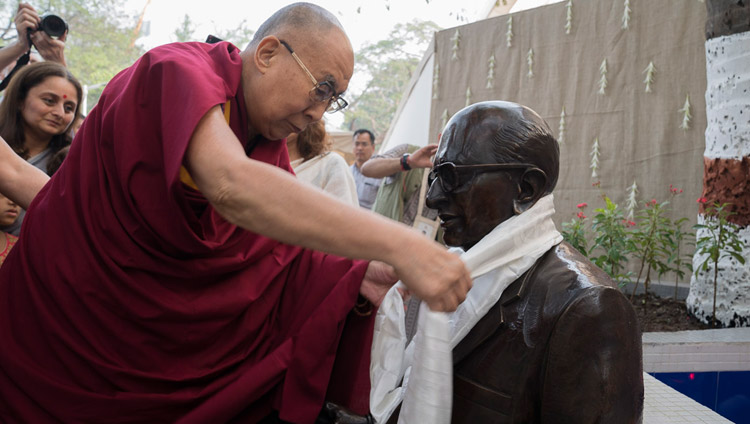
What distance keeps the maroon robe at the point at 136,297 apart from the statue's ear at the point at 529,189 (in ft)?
2.18

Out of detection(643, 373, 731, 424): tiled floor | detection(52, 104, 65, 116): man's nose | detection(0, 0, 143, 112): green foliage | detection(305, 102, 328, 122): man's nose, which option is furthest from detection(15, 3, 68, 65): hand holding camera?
detection(0, 0, 143, 112): green foliage

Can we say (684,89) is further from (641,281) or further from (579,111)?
(641,281)

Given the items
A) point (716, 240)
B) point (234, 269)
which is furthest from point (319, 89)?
point (716, 240)

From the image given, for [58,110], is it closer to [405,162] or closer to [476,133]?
[405,162]

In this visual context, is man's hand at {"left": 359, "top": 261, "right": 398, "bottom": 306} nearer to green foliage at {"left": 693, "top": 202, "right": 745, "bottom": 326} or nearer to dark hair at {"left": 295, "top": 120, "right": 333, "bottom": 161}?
dark hair at {"left": 295, "top": 120, "right": 333, "bottom": 161}

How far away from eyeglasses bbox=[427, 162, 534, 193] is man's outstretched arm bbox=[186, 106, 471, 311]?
43 centimetres

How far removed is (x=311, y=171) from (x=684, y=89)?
11.7 feet

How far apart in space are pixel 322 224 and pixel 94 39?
78.1 feet

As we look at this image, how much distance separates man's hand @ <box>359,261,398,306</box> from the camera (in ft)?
6.15

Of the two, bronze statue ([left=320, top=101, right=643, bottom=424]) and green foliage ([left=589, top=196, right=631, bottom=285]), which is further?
green foliage ([left=589, top=196, right=631, bottom=285])

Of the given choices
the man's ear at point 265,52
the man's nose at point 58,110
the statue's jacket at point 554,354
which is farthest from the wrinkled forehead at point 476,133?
the man's nose at point 58,110

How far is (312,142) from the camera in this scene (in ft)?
11.9

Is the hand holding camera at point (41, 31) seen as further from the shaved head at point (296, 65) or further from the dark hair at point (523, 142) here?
the dark hair at point (523, 142)

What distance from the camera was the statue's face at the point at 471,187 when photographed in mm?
1600
